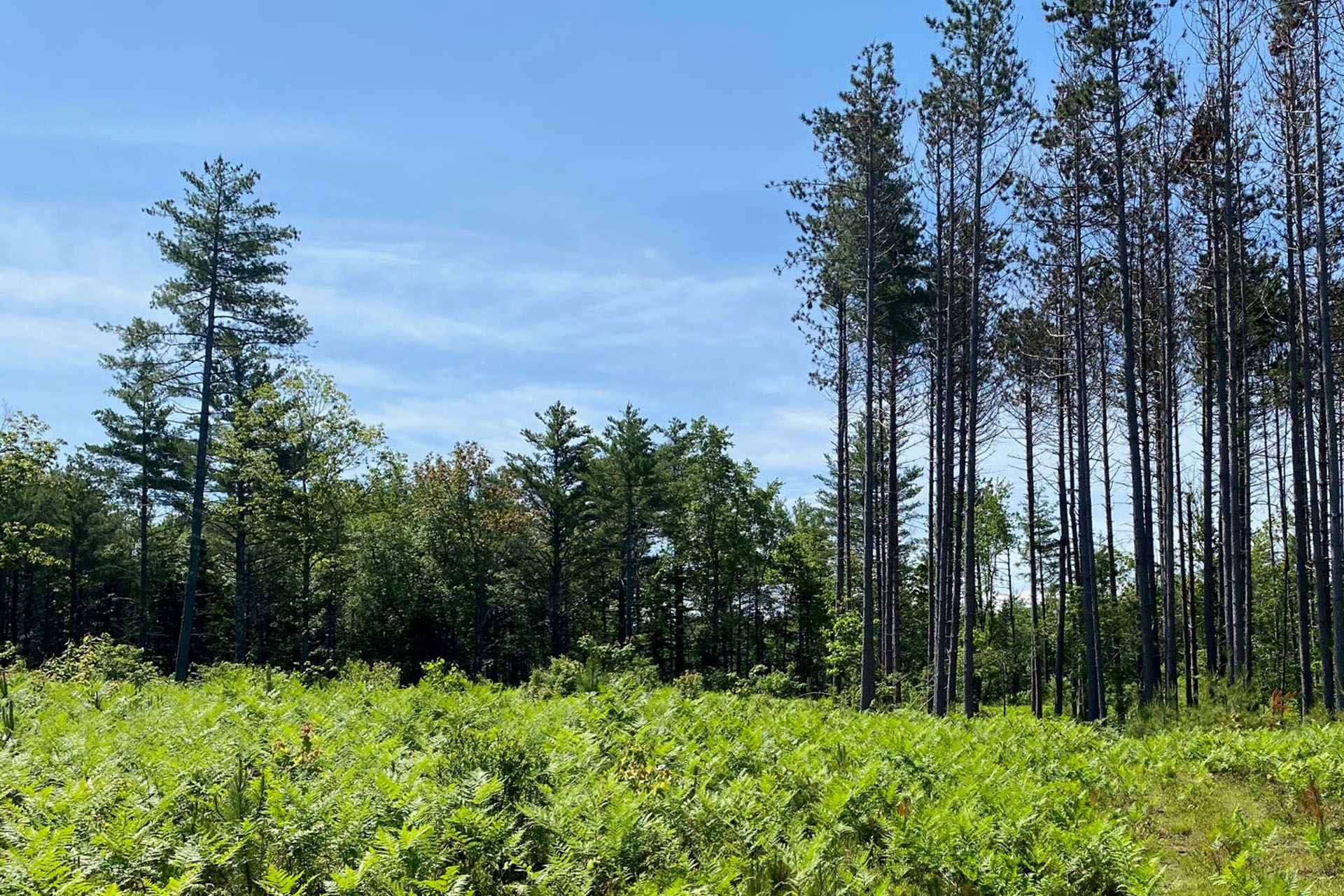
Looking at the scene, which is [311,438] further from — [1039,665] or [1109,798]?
[1039,665]

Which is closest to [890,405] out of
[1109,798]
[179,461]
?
[1109,798]

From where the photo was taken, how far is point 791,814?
18.3ft

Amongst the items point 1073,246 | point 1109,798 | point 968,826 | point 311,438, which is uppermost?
point 1073,246

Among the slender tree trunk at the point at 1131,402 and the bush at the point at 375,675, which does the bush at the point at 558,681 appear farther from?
the slender tree trunk at the point at 1131,402

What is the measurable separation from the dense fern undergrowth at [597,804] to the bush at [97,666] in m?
3.37

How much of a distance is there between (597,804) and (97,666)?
1179cm

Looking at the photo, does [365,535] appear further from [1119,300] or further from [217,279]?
[1119,300]

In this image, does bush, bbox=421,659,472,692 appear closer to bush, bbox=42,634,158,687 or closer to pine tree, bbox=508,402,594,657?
bush, bbox=42,634,158,687

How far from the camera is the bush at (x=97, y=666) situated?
1184 cm

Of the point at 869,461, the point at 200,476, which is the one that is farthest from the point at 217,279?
the point at 869,461

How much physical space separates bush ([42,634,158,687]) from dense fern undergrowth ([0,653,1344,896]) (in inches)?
133

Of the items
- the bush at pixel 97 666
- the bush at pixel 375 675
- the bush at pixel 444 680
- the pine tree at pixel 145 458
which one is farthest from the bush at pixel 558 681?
the pine tree at pixel 145 458

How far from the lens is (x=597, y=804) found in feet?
16.2

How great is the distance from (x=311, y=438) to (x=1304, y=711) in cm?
2678
